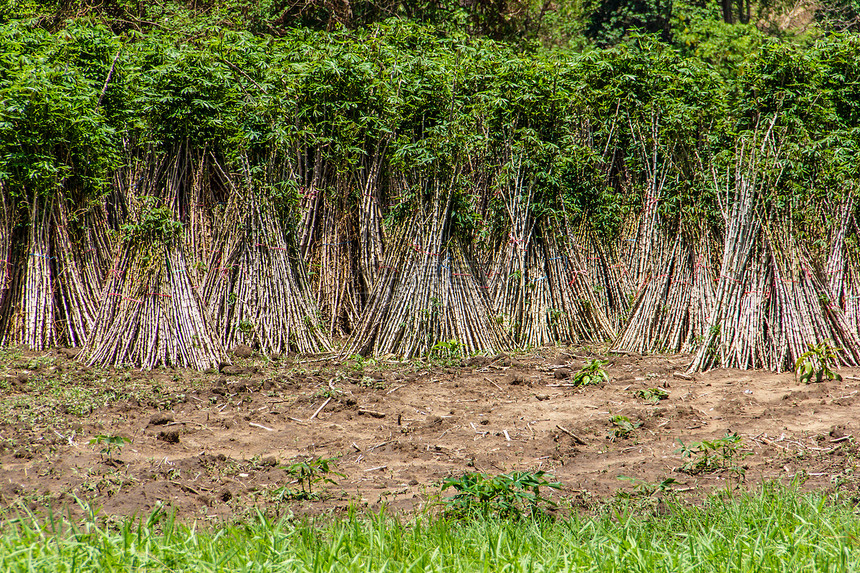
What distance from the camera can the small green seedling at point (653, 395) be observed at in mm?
4562

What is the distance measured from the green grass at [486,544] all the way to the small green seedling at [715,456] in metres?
0.55

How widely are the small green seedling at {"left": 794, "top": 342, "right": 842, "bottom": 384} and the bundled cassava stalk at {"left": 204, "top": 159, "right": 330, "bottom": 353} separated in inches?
140

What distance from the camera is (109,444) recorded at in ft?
12.0

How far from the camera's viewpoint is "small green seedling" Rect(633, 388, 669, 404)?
456 cm

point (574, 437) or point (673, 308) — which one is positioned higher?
point (673, 308)

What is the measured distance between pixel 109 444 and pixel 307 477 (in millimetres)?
1118

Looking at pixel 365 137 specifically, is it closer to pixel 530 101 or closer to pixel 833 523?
pixel 530 101

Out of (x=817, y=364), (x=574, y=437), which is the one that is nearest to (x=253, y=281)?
(x=574, y=437)

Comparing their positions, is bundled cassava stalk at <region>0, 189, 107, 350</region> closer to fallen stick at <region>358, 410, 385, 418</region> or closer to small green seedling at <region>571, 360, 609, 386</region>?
fallen stick at <region>358, 410, 385, 418</region>

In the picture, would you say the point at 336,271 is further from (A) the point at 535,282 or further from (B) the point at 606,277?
(B) the point at 606,277

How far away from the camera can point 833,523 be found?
8.05 ft

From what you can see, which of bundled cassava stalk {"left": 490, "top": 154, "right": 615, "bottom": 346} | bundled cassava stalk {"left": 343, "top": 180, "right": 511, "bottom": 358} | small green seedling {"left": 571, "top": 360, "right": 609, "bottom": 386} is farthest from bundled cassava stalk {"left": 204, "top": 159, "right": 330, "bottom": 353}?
small green seedling {"left": 571, "top": 360, "right": 609, "bottom": 386}

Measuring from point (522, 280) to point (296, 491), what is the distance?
3.46 meters

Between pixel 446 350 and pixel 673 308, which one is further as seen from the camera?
pixel 673 308
